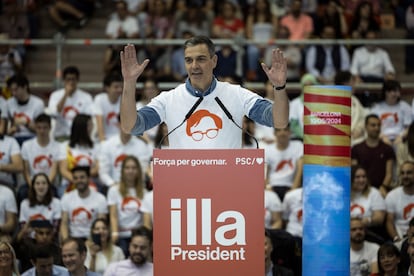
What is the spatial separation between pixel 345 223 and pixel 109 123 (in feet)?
20.6

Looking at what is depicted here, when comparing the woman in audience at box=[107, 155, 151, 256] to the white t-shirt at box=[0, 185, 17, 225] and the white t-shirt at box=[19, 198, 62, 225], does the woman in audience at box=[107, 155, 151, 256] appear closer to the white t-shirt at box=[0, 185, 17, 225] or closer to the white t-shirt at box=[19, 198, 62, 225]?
the white t-shirt at box=[19, 198, 62, 225]

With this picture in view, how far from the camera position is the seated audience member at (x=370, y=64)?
14828mm

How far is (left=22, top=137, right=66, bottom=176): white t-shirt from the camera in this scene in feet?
43.8

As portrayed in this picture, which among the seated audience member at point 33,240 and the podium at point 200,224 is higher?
the podium at point 200,224

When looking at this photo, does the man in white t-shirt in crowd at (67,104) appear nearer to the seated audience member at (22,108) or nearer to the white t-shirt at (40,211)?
the seated audience member at (22,108)

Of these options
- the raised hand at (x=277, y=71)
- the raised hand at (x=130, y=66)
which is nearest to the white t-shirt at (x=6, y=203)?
the raised hand at (x=130, y=66)

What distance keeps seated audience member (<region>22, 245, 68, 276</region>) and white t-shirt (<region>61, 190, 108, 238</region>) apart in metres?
1.36

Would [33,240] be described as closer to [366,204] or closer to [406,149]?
[366,204]

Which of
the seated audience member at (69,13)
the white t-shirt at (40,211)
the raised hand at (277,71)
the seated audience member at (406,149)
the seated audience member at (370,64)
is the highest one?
the seated audience member at (69,13)

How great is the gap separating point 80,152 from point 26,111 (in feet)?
3.62

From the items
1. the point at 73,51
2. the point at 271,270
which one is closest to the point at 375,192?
the point at 271,270

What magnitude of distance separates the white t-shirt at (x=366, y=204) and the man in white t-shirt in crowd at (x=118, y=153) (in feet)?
7.89

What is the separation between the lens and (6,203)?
1248 centimetres

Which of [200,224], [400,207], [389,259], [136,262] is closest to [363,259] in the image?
[389,259]
